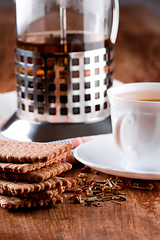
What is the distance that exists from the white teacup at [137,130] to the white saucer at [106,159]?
3 cm

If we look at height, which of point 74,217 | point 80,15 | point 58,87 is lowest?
point 74,217

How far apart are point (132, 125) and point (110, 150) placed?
0.11m

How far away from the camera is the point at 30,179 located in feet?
2.32

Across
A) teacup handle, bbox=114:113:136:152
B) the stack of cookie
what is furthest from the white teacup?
the stack of cookie

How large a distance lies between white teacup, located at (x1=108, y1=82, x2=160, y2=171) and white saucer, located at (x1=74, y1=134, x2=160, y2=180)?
27 millimetres

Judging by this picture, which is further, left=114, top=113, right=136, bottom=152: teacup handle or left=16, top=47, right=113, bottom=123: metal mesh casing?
left=16, top=47, right=113, bottom=123: metal mesh casing

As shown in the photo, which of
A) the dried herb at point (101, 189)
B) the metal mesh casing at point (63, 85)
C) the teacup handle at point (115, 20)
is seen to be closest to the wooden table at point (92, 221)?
the dried herb at point (101, 189)

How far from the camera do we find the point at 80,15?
1.02m

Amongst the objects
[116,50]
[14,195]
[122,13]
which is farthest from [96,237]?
[122,13]

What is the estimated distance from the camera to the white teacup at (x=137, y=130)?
764mm

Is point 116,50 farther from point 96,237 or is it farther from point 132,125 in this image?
point 96,237

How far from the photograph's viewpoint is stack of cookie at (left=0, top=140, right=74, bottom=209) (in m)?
0.70

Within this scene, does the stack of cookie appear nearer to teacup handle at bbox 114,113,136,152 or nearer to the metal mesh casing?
teacup handle at bbox 114,113,136,152

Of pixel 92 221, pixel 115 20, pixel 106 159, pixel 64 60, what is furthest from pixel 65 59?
pixel 92 221
